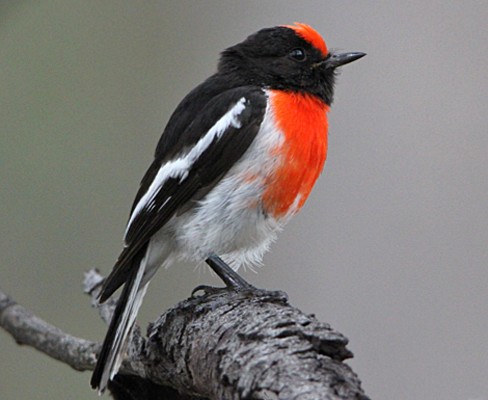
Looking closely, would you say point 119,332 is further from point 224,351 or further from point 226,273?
point 224,351

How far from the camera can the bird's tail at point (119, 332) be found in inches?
113

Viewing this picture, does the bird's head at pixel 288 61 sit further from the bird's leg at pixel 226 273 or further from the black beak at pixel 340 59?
the bird's leg at pixel 226 273

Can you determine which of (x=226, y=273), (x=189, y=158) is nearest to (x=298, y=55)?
(x=189, y=158)

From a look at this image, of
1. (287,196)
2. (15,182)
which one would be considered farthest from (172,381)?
(15,182)

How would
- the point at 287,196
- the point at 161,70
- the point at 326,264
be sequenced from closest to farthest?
1. the point at 287,196
2. the point at 326,264
3. the point at 161,70

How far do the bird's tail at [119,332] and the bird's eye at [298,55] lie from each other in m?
1.18

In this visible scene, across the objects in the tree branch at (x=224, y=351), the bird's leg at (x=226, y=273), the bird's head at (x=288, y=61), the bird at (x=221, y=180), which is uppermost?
the bird's head at (x=288, y=61)

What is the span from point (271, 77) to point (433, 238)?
1.38m

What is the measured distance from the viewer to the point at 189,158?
133 inches

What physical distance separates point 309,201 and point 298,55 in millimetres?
1443

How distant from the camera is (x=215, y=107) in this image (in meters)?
3.42

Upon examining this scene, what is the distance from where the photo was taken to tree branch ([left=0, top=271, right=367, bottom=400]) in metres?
1.74

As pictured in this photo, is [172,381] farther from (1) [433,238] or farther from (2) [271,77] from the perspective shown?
(1) [433,238]

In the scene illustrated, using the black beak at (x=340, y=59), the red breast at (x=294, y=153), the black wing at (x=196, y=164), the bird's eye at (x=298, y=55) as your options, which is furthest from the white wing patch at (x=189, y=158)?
the black beak at (x=340, y=59)
